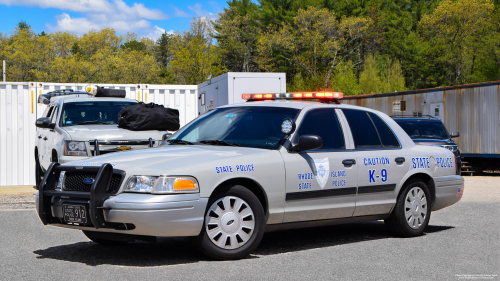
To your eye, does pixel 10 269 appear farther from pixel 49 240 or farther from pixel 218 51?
pixel 218 51

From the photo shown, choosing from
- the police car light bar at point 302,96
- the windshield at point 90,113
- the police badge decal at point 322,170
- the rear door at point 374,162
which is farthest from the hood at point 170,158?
the windshield at point 90,113

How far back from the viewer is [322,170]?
20.5 ft

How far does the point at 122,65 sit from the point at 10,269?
2980 inches

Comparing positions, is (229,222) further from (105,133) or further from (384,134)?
(105,133)

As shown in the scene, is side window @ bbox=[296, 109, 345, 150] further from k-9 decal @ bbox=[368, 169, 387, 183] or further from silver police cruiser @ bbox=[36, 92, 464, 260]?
k-9 decal @ bbox=[368, 169, 387, 183]

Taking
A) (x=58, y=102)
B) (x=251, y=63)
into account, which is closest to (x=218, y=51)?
(x=251, y=63)

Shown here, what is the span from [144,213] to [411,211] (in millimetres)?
3577

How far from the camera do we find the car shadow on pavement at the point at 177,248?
5652 mm

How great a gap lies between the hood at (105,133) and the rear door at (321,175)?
4.41m

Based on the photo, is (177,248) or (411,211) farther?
(411,211)

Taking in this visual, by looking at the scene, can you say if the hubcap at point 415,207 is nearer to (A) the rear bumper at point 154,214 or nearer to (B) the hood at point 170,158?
(B) the hood at point 170,158

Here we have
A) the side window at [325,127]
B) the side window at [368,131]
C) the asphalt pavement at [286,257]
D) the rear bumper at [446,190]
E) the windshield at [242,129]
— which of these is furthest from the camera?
the rear bumper at [446,190]

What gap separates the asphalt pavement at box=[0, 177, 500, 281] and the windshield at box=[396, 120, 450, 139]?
8663 millimetres

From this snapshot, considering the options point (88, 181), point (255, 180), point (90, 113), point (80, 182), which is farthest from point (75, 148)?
point (255, 180)
